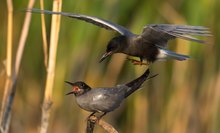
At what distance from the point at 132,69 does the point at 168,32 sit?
198cm

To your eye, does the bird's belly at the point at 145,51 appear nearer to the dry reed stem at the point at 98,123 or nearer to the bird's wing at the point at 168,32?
the bird's wing at the point at 168,32

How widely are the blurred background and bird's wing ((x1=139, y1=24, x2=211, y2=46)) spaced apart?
4.36ft

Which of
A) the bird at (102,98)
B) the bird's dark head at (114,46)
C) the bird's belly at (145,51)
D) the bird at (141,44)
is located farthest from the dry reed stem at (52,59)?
the bird at (102,98)

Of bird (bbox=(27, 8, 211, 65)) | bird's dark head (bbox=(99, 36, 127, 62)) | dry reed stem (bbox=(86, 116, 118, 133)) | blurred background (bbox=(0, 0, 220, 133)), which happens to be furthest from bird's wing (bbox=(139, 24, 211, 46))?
blurred background (bbox=(0, 0, 220, 133))

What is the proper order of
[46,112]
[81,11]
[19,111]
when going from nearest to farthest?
[46,112] < [81,11] < [19,111]

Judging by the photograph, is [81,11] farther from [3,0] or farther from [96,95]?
[96,95]

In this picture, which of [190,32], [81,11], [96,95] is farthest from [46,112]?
[81,11]

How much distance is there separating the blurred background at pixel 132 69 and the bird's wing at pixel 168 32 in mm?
1329

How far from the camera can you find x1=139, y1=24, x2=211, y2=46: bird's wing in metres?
3.13

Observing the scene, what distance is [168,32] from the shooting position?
3234mm

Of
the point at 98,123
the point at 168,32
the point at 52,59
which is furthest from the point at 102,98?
the point at 52,59

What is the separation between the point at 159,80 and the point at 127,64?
0.94ft

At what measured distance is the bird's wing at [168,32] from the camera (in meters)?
3.13

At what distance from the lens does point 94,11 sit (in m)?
4.95
